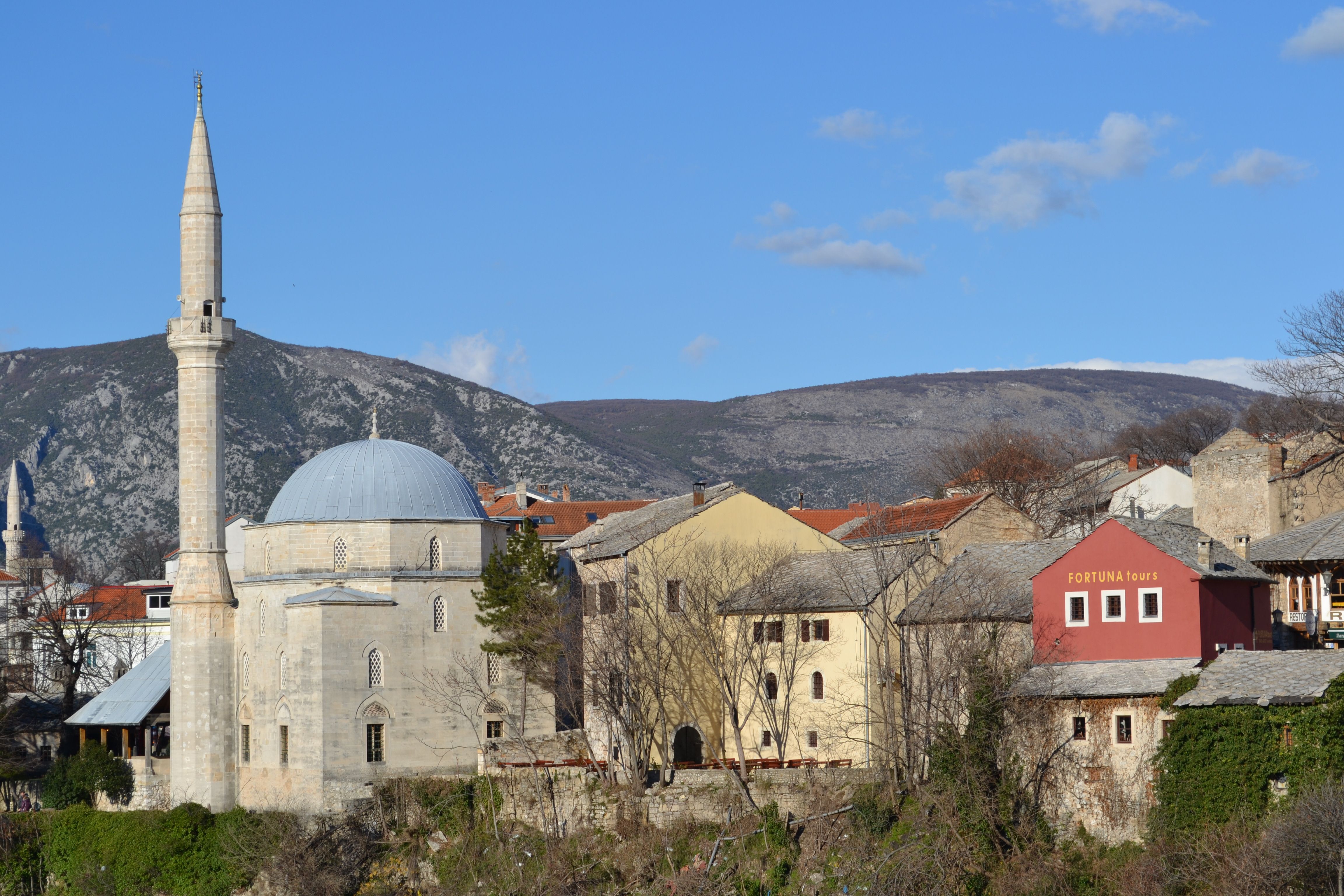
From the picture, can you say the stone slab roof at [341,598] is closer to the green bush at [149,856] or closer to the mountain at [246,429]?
the green bush at [149,856]

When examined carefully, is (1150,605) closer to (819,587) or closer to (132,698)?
(819,587)

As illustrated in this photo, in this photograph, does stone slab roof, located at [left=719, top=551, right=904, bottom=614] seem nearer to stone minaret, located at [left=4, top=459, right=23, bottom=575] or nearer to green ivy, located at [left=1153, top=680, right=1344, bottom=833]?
green ivy, located at [left=1153, top=680, right=1344, bottom=833]

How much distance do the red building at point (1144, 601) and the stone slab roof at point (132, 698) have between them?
30.7 meters

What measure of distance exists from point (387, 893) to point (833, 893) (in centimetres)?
1385

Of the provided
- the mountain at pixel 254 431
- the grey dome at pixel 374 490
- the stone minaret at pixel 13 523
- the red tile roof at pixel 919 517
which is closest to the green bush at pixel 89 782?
the grey dome at pixel 374 490

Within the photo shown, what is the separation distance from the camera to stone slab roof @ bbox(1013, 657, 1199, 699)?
123ft

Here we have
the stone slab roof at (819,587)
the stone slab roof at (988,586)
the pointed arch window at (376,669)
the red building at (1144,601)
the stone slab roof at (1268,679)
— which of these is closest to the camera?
the stone slab roof at (1268,679)

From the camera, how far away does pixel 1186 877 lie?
34594 mm

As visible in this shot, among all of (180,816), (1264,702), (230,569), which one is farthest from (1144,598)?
(230,569)

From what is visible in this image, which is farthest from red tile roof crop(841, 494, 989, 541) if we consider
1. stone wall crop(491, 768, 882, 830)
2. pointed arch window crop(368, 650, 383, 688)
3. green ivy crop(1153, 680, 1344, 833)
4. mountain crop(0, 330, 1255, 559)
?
mountain crop(0, 330, 1255, 559)

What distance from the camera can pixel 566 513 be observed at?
8881 centimetres

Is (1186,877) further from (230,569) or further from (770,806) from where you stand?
(230,569)

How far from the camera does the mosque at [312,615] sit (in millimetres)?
49000

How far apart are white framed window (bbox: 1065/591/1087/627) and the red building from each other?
0.02 meters
